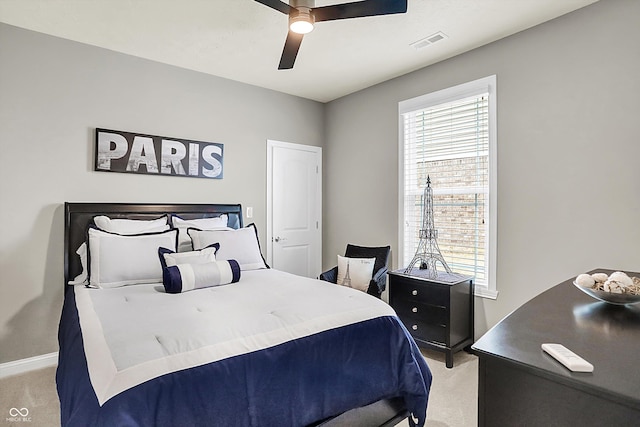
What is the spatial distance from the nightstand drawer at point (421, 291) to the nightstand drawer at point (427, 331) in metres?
0.20

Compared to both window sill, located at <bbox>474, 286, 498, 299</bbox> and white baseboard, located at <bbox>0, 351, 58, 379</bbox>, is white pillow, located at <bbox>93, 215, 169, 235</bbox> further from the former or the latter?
window sill, located at <bbox>474, 286, 498, 299</bbox>

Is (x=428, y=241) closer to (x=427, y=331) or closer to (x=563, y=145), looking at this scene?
(x=427, y=331)

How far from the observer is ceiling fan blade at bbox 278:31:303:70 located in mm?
2404

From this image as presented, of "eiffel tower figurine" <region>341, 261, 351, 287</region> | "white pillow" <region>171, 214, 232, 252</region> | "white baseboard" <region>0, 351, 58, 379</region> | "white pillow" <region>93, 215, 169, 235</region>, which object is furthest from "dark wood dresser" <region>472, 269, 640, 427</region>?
"white baseboard" <region>0, 351, 58, 379</region>

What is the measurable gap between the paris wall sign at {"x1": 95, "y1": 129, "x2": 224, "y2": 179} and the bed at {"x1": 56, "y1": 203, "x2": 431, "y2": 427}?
0.87 m

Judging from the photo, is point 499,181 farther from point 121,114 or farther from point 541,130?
point 121,114

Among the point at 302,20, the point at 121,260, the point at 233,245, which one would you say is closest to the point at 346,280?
the point at 233,245

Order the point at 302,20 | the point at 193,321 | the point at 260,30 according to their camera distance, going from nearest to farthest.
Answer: the point at 193,321
the point at 302,20
the point at 260,30

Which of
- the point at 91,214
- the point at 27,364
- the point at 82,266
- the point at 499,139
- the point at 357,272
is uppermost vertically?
the point at 499,139

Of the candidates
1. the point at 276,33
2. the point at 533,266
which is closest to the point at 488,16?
the point at 276,33

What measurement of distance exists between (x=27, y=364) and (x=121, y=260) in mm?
1313

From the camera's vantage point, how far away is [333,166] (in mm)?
4812

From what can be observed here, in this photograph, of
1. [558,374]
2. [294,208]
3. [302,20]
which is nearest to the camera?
[558,374]

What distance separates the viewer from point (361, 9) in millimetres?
2109
